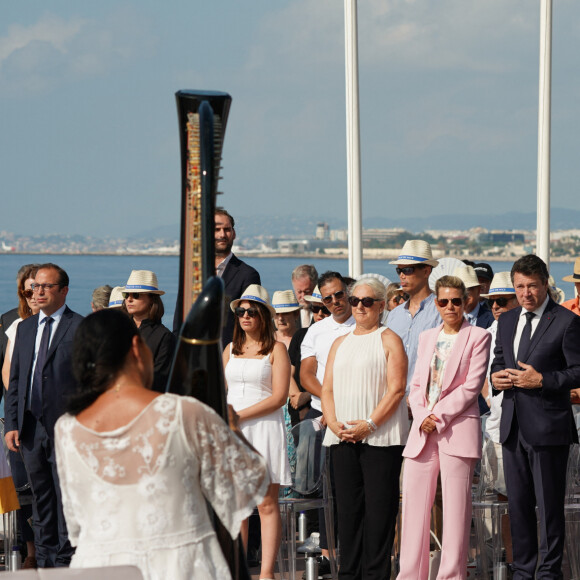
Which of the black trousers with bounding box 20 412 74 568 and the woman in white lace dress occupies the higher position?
the woman in white lace dress

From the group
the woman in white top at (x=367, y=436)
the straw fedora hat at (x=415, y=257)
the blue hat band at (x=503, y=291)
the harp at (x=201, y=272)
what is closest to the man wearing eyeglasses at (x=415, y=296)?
the straw fedora hat at (x=415, y=257)

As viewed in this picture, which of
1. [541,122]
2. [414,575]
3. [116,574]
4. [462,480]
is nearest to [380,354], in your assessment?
[462,480]

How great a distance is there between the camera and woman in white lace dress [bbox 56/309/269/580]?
3.17m

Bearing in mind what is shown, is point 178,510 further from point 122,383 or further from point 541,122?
point 541,122

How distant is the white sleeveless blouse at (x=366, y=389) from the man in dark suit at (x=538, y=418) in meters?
0.64

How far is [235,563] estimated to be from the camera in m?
3.43

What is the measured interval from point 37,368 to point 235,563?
13.1 ft

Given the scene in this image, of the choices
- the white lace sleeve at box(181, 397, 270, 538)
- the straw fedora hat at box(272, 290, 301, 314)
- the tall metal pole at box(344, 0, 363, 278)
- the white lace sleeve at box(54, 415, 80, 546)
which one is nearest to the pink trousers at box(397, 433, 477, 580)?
the straw fedora hat at box(272, 290, 301, 314)

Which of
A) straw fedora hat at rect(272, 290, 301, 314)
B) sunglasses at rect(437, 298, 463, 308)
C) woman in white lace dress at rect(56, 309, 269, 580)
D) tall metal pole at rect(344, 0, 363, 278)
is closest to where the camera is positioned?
woman in white lace dress at rect(56, 309, 269, 580)

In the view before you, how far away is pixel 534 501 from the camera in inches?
257

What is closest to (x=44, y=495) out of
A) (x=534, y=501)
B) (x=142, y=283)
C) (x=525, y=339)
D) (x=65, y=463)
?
(x=142, y=283)

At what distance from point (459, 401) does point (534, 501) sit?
→ 2.51ft

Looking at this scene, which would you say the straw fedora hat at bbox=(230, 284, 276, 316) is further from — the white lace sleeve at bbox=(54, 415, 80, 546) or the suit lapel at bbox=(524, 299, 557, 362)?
the white lace sleeve at bbox=(54, 415, 80, 546)

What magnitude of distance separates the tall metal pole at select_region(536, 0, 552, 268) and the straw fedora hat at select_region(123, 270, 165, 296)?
7068 mm
